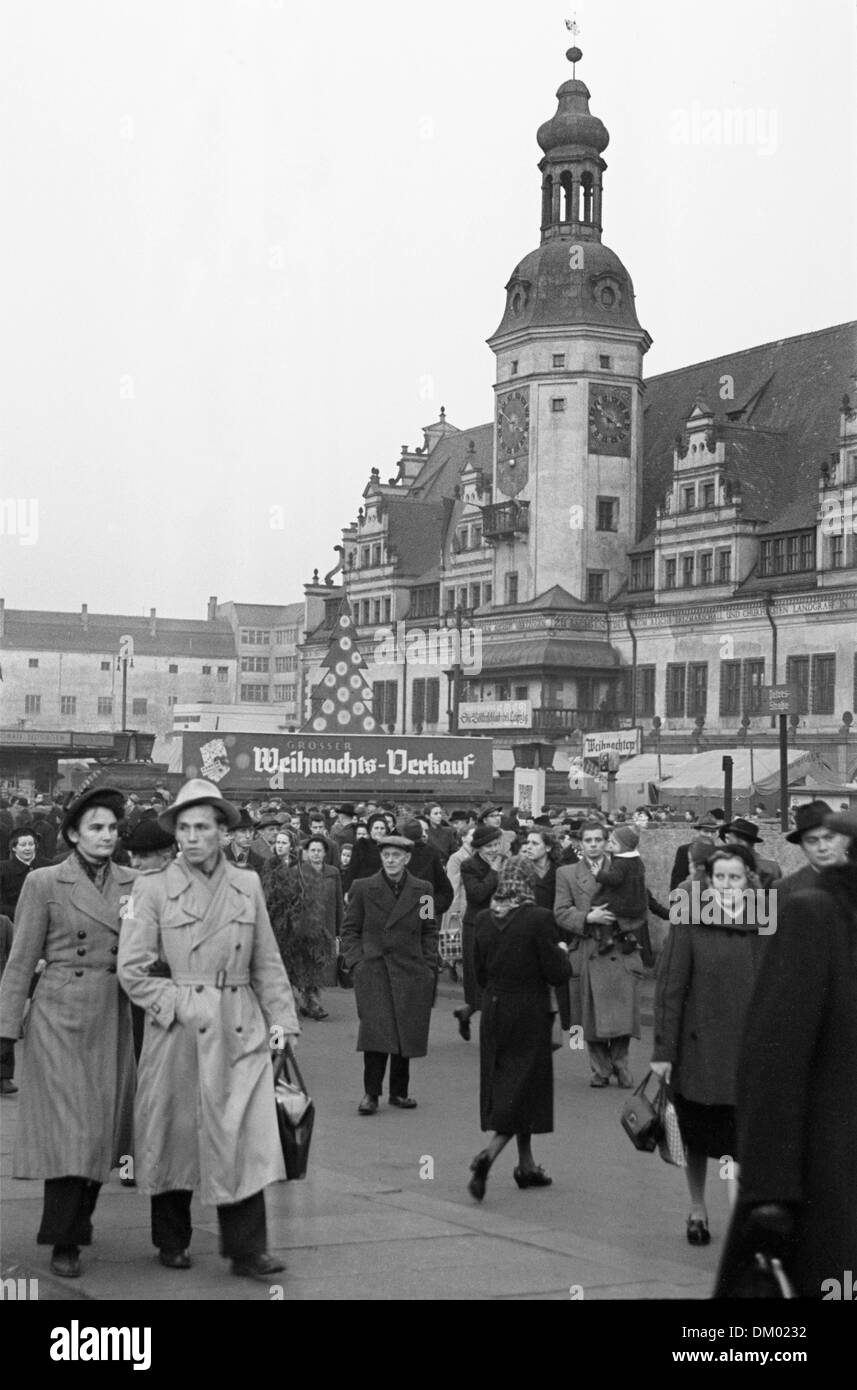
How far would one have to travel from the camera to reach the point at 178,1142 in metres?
7.35

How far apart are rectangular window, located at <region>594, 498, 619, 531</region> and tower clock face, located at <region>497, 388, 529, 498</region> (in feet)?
9.13

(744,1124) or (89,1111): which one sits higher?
(744,1124)

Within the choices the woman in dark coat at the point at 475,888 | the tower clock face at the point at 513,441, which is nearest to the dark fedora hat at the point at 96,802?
the woman in dark coat at the point at 475,888

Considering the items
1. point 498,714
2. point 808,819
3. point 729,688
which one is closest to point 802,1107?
point 808,819

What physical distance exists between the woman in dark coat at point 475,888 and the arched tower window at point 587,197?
5486 centimetres

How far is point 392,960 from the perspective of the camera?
12.9 m

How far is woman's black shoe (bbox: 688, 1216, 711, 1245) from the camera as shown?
8.54 meters

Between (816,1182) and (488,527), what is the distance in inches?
2615

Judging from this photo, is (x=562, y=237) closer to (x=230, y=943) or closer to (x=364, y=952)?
(x=364, y=952)

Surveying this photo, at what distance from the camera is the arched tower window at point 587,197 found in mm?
68438

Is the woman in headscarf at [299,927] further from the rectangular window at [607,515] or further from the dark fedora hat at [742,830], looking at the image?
the rectangular window at [607,515]

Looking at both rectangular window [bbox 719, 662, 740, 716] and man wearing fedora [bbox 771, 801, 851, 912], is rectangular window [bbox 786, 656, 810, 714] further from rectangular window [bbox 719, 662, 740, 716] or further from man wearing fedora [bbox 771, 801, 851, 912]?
man wearing fedora [bbox 771, 801, 851, 912]

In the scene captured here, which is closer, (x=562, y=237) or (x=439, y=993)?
(x=439, y=993)

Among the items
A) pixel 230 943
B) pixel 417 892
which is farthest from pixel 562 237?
pixel 230 943
